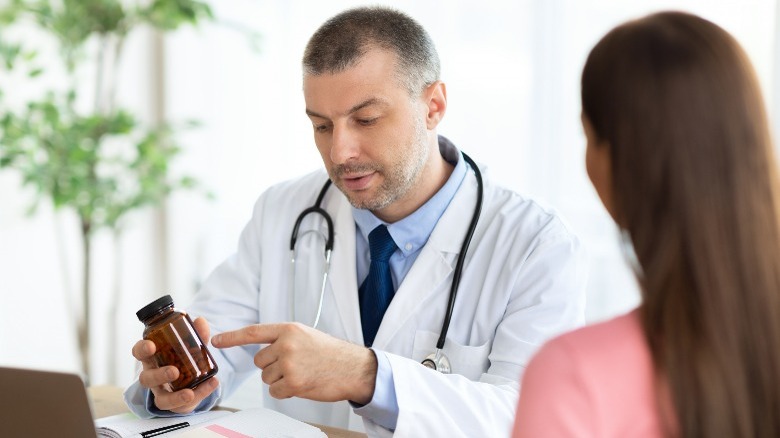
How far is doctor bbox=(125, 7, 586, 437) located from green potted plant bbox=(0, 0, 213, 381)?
1290 mm

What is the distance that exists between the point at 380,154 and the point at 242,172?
1844mm

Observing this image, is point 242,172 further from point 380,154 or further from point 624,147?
point 624,147

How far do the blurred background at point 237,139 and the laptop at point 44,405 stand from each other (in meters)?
2.00

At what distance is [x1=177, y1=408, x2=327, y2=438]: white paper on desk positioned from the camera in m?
1.45

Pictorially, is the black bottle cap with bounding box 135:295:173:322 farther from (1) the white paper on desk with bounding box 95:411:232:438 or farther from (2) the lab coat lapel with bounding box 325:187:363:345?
(2) the lab coat lapel with bounding box 325:187:363:345

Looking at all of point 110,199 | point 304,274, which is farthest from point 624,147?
point 110,199

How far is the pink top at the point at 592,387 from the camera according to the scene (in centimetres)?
77

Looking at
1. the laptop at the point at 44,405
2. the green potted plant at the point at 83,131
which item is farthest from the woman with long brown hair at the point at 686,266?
the green potted plant at the point at 83,131

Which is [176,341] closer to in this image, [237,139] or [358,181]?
[358,181]

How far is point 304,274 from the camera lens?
195cm

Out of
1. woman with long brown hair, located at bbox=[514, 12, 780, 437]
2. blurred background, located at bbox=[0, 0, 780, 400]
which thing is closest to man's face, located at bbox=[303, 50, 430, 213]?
woman with long brown hair, located at bbox=[514, 12, 780, 437]

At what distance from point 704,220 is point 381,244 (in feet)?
3.70

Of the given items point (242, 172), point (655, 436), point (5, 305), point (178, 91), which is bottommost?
point (5, 305)

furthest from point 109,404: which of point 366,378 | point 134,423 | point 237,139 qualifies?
point 237,139
